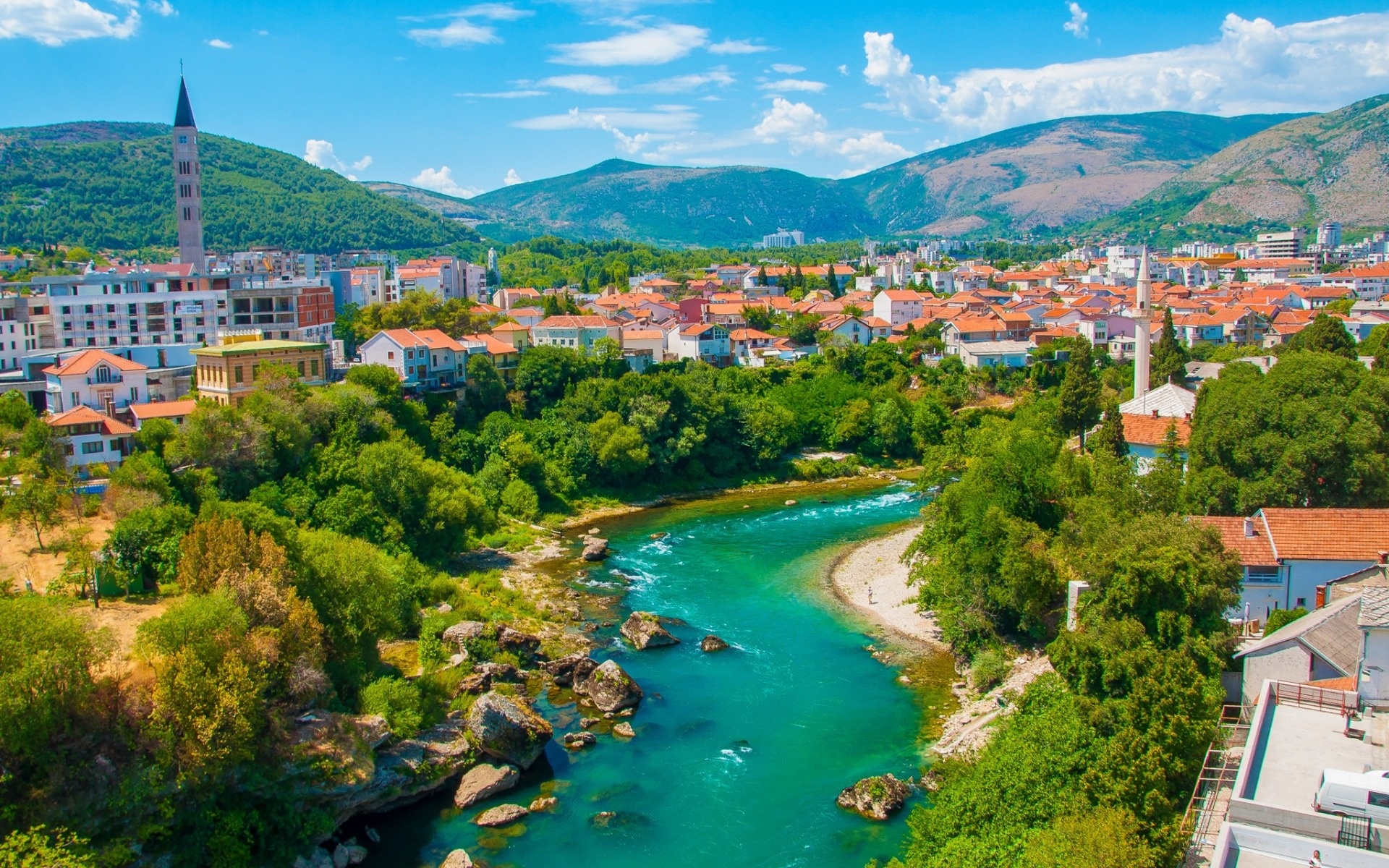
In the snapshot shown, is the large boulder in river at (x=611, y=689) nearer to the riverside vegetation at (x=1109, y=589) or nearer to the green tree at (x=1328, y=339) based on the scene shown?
the riverside vegetation at (x=1109, y=589)

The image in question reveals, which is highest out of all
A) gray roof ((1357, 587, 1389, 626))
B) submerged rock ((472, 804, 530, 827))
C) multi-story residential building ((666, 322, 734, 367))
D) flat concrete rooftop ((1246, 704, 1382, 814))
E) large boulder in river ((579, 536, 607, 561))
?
multi-story residential building ((666, 322, 734, 367))

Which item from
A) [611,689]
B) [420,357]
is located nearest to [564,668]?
[611,689]

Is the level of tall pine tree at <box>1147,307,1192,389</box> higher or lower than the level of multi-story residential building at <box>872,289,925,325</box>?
lower

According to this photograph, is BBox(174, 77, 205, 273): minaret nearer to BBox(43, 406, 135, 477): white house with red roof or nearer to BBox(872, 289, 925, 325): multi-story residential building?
BBox(43, 406, 135, 477): white house with red roof

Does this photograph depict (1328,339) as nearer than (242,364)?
No

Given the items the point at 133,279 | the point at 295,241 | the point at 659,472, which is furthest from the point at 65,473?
the point at 295,241

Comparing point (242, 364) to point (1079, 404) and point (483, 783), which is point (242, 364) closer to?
point (483, 783)

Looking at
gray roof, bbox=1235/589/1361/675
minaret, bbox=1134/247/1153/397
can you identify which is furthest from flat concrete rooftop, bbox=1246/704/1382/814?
minaret, bbox=1134/247/1153/397
